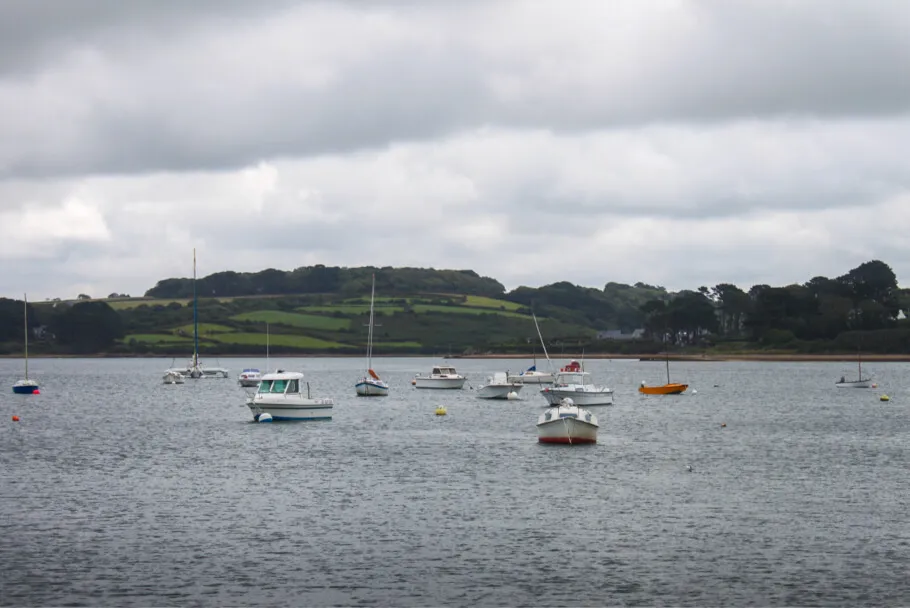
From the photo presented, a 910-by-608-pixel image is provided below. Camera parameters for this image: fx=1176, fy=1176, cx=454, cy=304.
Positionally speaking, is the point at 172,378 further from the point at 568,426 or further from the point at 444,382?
the point at 568,426

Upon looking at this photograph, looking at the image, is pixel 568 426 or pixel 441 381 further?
pixel 441 381

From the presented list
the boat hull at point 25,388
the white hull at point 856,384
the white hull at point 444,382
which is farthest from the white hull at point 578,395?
the boat hull at point 25,388

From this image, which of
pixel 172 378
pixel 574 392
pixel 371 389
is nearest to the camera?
pixel 574 392

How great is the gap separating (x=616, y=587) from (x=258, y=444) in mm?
45505

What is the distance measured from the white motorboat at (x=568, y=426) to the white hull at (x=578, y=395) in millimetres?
32209

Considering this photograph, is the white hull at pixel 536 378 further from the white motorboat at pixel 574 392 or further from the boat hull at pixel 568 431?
the boat hull at pixel 568 431

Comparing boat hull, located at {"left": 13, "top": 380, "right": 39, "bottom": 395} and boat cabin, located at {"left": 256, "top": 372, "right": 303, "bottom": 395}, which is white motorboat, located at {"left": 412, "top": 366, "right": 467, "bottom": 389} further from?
boat cabin, located at {"left": 256, "top": 372, "right": 303, "bottom": 395}

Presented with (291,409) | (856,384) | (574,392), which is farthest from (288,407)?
(856,384)

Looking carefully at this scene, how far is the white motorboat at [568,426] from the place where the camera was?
71688mm

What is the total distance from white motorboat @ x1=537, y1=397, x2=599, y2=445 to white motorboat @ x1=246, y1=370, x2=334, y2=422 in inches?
946

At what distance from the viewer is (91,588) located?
33250mm

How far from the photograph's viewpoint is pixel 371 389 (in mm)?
137500

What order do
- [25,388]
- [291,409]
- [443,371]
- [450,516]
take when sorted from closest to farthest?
[450,516] → [291,409] → [25,388] → [443,371]

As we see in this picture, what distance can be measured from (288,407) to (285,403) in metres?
0.46
